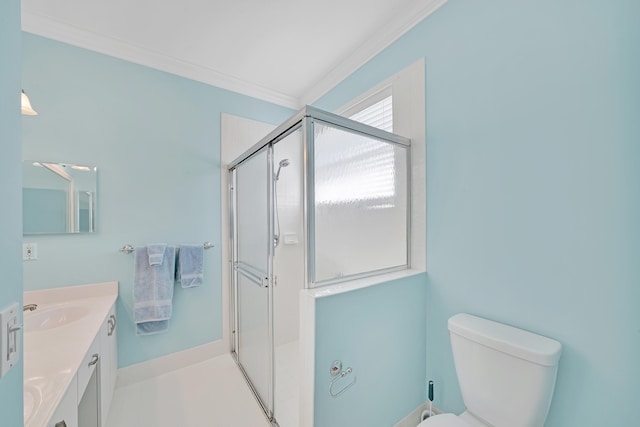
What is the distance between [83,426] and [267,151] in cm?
180

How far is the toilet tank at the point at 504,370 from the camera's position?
0.98 m

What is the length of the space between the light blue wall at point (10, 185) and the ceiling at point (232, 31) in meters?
1.38

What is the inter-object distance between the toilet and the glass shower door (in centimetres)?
106

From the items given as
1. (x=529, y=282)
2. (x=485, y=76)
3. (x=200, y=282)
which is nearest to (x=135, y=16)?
(x=200, y=282)

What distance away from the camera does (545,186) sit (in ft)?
3.58

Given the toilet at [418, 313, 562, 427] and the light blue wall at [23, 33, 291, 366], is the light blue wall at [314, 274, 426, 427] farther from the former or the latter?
the light blue wall at [23, 33, 291, 366]

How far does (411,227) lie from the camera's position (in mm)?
1626

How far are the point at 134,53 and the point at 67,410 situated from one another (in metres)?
2.26

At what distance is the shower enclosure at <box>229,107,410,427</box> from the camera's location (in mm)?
1277

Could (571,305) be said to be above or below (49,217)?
below

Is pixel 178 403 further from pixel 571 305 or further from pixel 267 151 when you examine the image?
pixel 571 305

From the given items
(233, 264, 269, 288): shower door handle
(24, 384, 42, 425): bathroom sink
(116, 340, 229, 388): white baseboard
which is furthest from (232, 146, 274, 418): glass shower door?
(24, 384, 42, 425): bathroom sink

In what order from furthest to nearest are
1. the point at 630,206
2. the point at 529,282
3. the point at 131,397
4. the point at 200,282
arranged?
the point at 200,282 < the point at 131,397 < the point at 529,282 < the point at 630,206

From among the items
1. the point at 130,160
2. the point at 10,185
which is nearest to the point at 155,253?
the point at 130,160
